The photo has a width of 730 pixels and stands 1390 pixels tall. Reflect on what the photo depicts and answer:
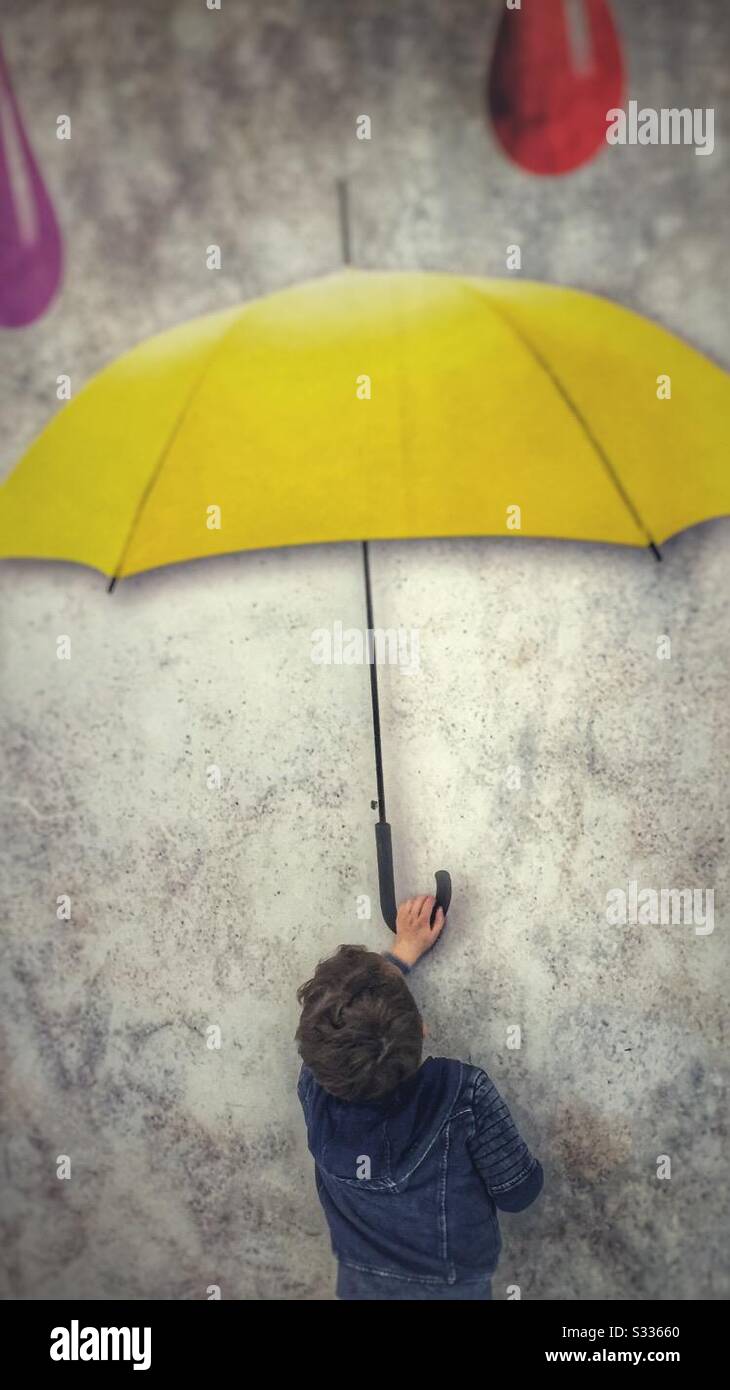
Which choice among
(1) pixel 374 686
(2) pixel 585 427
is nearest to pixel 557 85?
(2) pixel 585 427

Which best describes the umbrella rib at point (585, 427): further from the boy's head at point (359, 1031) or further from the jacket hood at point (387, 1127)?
the jacket hood at point (387, 1127)

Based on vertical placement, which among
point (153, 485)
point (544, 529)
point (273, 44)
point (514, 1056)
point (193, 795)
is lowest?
point (514, 1056)

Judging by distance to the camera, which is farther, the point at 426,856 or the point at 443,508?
the point at 426,856

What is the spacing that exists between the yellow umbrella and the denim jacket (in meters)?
1.45

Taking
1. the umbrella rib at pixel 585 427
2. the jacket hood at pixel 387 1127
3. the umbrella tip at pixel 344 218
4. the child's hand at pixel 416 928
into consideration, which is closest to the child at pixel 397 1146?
the jacket hood at pixel 387 1127

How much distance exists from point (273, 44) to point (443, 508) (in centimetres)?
175

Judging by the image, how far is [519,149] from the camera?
329 cm

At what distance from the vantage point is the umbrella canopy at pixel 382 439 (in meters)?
2.81

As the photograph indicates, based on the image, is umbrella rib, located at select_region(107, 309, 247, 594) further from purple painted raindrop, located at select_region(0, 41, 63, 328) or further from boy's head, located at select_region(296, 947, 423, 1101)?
boy's head, located at select_region(296, 947, 423, 1101)

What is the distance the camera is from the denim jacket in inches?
100

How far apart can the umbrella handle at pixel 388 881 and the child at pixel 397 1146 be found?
42cm

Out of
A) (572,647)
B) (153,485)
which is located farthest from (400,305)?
(572,647)
